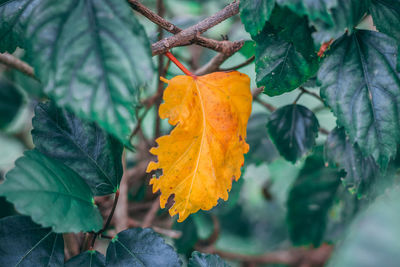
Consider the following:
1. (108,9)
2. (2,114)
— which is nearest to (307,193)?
(108,9)

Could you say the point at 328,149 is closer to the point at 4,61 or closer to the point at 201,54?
the point at 4,61

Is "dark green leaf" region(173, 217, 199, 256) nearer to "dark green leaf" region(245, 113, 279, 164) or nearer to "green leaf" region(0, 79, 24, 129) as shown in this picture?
"dark green leaf" region(245, 113, 279, 164)

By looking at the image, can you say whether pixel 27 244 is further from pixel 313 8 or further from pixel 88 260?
pixel 313 8

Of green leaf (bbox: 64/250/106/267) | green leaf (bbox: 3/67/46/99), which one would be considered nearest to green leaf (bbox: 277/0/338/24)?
green leaf (bbox: 64/250/106/267)

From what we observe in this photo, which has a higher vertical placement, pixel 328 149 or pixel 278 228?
pixel 328 149

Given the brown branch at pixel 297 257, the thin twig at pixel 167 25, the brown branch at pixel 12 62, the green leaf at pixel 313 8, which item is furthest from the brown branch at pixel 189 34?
the brown branch at pixel 297 257

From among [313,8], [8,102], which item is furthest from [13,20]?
[8,102]
